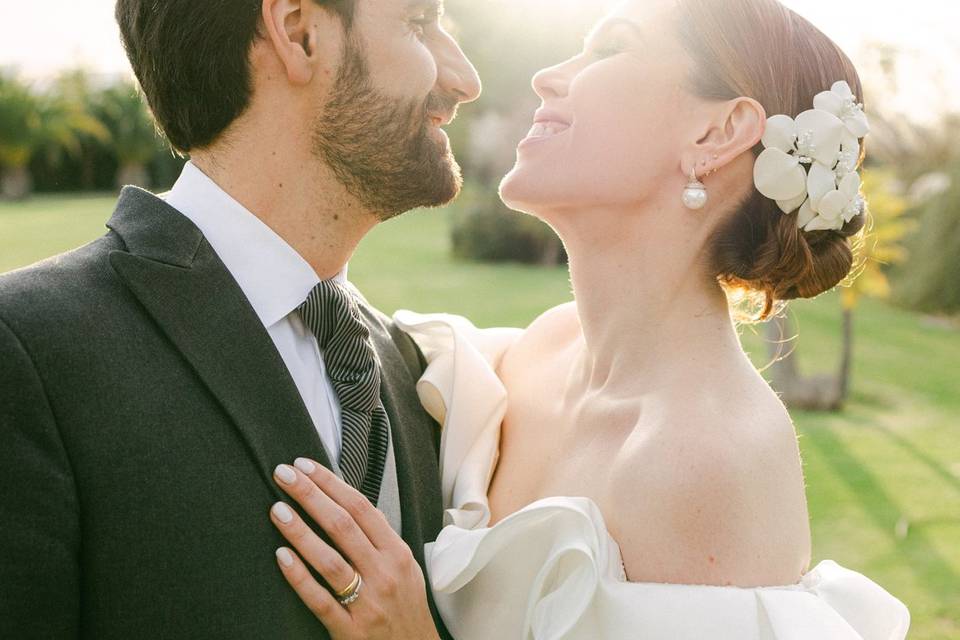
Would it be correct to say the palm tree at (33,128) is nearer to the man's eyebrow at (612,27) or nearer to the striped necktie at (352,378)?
the man's eyebrow at (612,27)

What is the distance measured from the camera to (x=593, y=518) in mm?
2234

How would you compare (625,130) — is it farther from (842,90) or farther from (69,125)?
(69,125)

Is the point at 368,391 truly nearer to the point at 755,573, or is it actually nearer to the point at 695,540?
the point at 695,540

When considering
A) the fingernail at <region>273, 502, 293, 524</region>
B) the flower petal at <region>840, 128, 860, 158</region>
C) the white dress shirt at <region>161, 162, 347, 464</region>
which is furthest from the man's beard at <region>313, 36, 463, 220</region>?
the flower petal at <region>840, 128, 860, 158</region>

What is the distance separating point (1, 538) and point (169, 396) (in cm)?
37

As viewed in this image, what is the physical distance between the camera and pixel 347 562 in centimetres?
203

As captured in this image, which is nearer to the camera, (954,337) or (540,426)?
(540,426)

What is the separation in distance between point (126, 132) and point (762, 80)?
3421cm

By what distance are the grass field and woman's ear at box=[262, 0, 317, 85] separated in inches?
190

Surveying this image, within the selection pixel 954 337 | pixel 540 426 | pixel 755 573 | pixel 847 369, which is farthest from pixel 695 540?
pixel 954 337

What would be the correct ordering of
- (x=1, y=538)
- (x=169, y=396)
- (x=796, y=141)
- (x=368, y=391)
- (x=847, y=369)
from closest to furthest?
(x=1, y=538), (x=169, y=396), (x=368, y=391), (x=796, y=141), (x=847, y=369)

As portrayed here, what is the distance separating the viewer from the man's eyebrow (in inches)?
103

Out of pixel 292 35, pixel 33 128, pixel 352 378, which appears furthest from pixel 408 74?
pixel 33 128

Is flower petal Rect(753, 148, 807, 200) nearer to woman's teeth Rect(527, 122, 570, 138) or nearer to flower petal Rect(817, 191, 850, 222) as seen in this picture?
flower petal Rect(817, 191, 850, 222)
